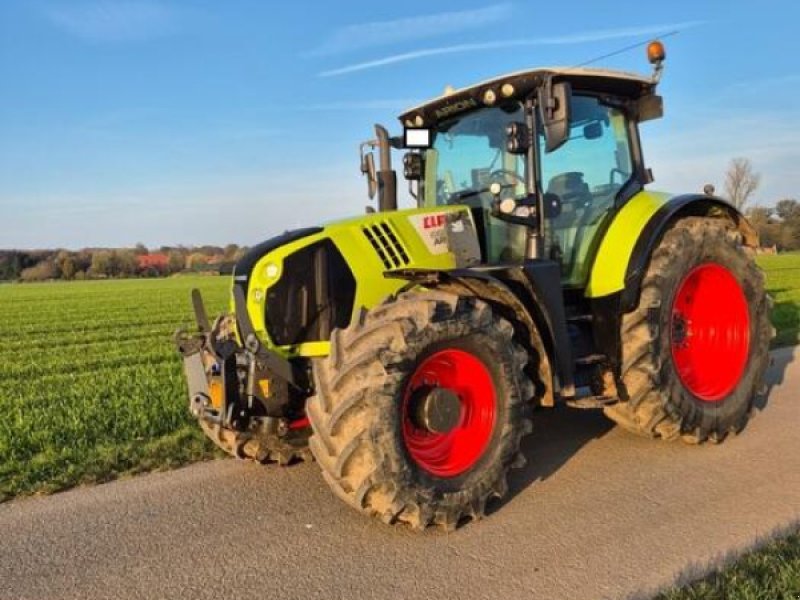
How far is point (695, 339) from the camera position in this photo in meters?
5.95

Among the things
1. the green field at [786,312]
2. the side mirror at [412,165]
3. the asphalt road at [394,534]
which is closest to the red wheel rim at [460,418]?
the asphalt road at [394,534]

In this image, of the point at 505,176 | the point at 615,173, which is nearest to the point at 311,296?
the point at 505,176

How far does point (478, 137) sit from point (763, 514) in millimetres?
3042

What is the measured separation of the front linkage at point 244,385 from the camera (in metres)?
4.26

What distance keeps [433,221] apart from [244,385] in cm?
165

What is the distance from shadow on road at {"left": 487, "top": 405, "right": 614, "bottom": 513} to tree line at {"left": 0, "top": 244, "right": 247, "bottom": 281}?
2954 inches

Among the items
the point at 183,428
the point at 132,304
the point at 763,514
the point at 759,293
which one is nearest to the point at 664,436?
the point at 763,514

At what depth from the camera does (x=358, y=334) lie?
12.7 feet

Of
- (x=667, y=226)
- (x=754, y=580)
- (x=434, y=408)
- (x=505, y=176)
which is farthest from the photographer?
(x=667, y=226)

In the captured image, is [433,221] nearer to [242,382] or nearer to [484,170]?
[484,170]

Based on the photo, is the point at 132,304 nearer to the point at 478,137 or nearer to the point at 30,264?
the point at 478,137

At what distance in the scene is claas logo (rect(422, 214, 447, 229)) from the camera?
4914mm

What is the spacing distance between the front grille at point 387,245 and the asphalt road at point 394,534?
1486 mm

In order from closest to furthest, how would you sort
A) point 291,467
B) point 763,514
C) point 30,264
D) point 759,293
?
point 763,514 < point 291,467 < point 759,293 < point 30,264
